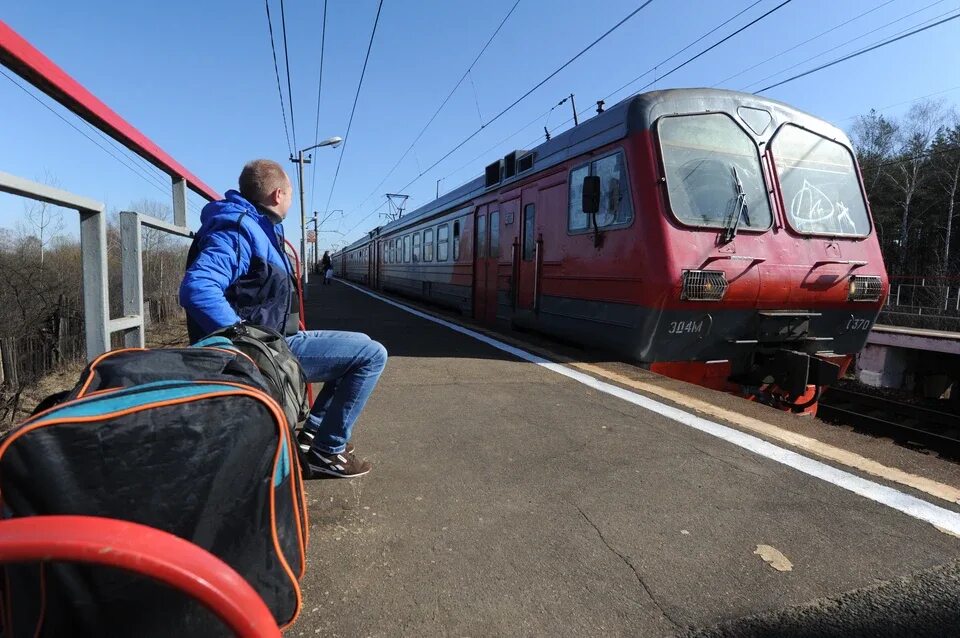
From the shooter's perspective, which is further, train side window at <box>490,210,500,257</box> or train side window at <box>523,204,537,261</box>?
train side window at <box>490,210,500,257</box>

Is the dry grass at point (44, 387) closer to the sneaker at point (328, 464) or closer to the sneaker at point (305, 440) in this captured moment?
the sneaker at point (305, 440)

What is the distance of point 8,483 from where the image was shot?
1.08 m

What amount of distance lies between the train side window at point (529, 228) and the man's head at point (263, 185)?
5598 millimetres

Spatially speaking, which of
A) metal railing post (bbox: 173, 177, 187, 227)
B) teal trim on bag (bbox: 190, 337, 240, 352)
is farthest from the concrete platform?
metal railing post (bbox: 173, 177, 187, 227)

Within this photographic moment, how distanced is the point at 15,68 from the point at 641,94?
5.23m

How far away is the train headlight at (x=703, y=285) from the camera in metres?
5.25

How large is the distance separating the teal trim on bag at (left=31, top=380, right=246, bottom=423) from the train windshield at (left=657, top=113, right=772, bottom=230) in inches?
194

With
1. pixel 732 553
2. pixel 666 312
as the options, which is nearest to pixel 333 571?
pixel 732 553

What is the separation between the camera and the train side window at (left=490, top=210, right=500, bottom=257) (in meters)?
9.57

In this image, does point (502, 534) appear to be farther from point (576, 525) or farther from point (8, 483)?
point (8, 483)

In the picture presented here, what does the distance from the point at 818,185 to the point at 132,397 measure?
6790mm

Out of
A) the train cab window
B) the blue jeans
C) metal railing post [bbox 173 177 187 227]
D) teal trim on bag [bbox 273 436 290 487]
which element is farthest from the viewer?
the train cab window

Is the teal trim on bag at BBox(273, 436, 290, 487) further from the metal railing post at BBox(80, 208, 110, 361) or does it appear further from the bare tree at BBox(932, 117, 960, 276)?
the bare tree at BBox(932, 117, 960, 276)

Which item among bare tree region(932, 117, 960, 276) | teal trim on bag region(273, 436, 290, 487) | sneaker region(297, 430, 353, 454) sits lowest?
sneaker region(297, 430, 353, 454)
